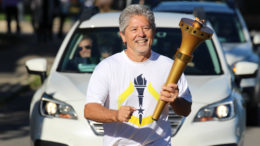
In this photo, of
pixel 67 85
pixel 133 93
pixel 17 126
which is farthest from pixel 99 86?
pixel 17 126

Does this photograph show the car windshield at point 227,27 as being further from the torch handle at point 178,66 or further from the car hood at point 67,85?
the torch handle at point 178,66

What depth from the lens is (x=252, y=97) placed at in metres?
9.73

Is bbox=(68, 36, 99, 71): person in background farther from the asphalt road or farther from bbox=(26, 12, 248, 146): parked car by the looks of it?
the asphalt road

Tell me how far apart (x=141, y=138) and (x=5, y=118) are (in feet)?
20.7

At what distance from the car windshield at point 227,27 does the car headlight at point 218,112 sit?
500cm

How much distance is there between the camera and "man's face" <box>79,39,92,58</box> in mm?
7034

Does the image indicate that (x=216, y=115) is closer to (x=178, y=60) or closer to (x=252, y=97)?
(x=178, y=60)

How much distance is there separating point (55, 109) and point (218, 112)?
135 centimetres

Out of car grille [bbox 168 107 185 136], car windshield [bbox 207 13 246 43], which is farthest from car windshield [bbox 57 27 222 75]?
car windshield [bbox 207 13 246 43]

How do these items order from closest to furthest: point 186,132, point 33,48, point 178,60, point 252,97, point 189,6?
point 178,60 → point 186,132 → point 252,97 → point 189,6 → point 33,48

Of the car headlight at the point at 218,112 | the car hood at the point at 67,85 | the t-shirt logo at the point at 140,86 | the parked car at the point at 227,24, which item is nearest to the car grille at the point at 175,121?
the car headlight at the point at 218,112

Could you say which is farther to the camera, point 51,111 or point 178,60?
point 51,111

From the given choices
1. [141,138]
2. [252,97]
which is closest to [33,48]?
[252,97]

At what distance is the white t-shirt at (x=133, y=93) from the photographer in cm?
411
